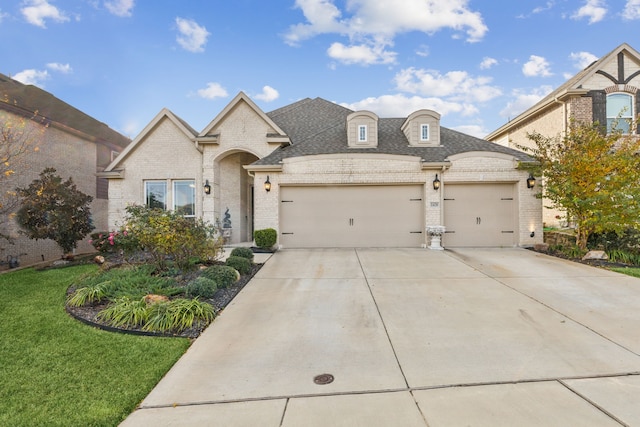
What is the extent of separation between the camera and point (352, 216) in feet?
37.4

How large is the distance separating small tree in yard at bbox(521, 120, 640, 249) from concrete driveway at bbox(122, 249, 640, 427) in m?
3.07

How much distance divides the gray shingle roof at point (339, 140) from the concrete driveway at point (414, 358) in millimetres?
6376

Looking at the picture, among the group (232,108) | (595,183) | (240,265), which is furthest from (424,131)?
(240,265)

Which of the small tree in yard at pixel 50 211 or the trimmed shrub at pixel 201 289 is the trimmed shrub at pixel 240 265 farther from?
the small tree in yard at pixel 50 211

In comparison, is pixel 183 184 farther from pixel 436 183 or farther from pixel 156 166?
pixel 436 183

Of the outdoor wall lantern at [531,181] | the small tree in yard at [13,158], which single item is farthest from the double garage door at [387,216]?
the small tree in yard at [13,158]

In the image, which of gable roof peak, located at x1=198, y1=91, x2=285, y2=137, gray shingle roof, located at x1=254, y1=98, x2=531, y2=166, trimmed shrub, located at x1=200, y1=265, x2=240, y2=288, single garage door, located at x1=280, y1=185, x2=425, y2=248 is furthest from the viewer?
gable roof peak, located at x1=198, y1=91, x2=285, y2=137

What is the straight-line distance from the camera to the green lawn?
252 cm

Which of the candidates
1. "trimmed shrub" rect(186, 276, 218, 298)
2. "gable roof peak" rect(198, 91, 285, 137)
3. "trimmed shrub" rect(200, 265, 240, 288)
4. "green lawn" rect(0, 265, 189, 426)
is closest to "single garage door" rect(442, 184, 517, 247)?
"gable roof peak" rect(198, 91, 285, 137)

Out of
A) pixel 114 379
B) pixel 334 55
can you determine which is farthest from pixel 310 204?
pixel 334 55

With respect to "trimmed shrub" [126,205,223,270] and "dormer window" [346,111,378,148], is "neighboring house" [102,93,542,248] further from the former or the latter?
"trimmed shrub" [126,205,223,270]

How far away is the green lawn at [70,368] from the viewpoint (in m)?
2.52

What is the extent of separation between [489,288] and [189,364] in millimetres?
5413

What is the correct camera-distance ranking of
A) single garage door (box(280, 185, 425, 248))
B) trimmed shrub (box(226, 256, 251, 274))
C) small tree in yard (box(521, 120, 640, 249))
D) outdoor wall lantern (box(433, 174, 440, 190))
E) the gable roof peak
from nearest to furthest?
trimmed shrub (box(226, 256, 251, 274))
small tree in yard (box(521, 120, 640, 249))
outdoor wall lantern (box(433, 174, 440, 190))
single garage door (box(280, 185, 425, 248))
the gable roof peak
